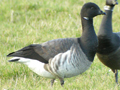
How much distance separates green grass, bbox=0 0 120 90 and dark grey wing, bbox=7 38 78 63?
1.80 ft

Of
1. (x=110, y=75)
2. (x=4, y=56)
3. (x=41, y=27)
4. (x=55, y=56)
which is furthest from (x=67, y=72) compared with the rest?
(x=41, y=27)

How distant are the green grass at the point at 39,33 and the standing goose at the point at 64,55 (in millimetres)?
329

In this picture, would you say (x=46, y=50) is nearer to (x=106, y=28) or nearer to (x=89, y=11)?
(x=89, y=11)

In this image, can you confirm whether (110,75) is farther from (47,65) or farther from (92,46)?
(47,65)

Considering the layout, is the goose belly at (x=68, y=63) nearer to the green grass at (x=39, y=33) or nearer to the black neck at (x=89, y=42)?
the black neck at (x=89, y=42)

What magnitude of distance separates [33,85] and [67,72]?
0.83m

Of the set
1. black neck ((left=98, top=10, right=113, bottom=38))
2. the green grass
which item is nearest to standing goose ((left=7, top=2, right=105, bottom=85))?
the green grass

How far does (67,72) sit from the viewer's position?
520 centimetres

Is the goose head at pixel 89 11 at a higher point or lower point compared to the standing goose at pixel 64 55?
higher

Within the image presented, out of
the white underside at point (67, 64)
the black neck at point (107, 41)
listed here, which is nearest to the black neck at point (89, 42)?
the white underside at point (67, 64)

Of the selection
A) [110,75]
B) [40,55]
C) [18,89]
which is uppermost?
[40,55]

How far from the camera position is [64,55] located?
17.0 ft

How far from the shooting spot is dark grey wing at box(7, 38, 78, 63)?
5.30 meters

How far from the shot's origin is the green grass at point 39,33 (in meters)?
5.56
